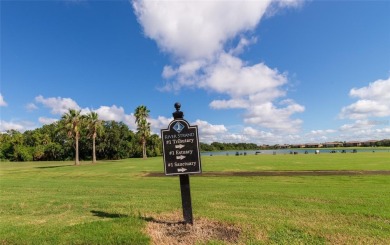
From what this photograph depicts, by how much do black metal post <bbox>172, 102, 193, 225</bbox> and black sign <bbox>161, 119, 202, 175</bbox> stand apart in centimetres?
21

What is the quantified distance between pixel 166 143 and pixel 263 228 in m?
3.17

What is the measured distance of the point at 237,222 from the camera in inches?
294

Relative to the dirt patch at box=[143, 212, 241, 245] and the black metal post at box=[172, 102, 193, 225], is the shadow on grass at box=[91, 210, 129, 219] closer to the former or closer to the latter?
the dirt patch at box=[143, 212, 241, 245]

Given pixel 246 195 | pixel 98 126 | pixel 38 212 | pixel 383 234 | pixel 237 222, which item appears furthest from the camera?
pixel 98 126

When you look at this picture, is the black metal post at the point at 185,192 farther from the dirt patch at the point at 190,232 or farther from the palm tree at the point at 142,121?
the palm tree at the point at 142,121

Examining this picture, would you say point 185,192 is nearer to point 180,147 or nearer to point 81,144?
point 180,147

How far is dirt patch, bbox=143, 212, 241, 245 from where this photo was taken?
637cm

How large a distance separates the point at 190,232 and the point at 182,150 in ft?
6.70

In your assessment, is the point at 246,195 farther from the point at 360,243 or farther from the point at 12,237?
the point at 12,237

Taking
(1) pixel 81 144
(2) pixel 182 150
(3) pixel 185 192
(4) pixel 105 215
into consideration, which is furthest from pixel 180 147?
(1) pixel 81 144

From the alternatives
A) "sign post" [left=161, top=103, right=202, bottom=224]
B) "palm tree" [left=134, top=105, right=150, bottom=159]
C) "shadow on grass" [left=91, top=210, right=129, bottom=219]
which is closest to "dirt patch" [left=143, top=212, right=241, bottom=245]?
"sign post" [left=161, top=103, right=202, bottom=224]

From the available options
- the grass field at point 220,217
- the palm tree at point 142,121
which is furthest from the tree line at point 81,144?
the grass field at point 220,217

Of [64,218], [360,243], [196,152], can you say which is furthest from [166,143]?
[360,243]

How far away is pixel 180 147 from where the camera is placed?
7.73 m
